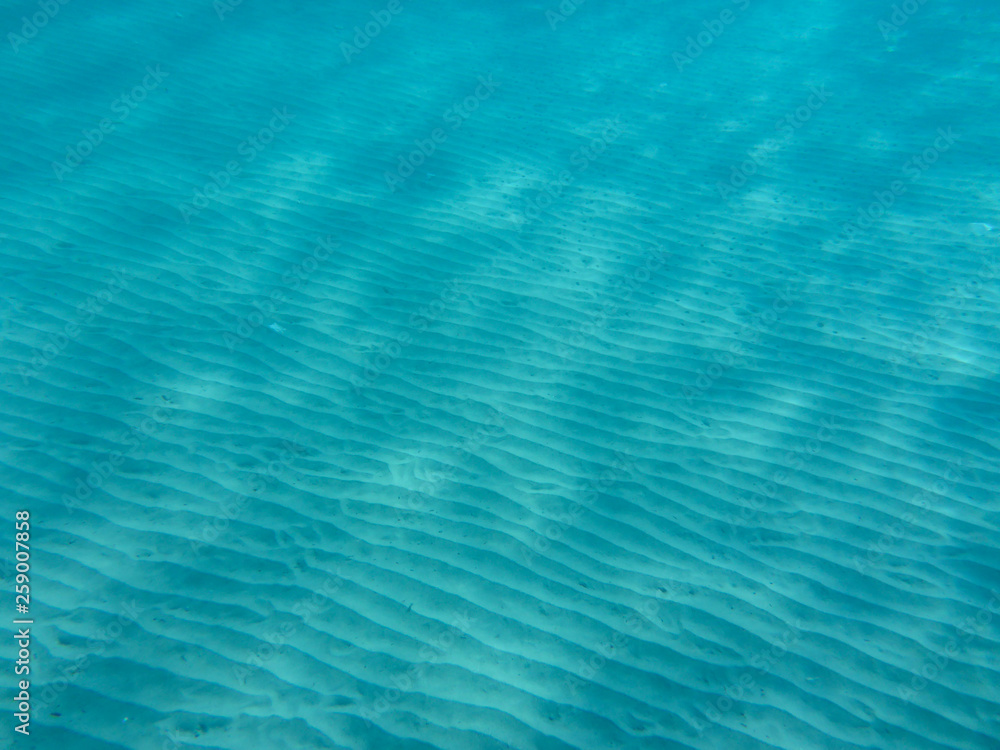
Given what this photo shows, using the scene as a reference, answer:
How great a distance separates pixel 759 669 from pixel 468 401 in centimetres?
276

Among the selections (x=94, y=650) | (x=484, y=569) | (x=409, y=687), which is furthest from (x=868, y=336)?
(x=94, y=650)

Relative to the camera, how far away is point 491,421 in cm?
468

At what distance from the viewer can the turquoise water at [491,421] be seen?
316 centimetres

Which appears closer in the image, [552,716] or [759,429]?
[552,716]

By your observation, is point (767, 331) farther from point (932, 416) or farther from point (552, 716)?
point (552, 716)

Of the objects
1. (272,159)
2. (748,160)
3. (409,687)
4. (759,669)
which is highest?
(272,159)

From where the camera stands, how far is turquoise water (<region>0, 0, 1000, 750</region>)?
3160 mm

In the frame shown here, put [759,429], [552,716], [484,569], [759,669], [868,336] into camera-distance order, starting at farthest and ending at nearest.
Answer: [868,336]
[759,429]
[484,569]
[759,669]
[552,716]

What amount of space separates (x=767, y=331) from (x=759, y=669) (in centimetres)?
334

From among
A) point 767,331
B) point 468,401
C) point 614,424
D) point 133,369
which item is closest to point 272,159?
point 133,369

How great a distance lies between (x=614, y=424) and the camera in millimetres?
4688

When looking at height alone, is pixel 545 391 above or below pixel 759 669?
above

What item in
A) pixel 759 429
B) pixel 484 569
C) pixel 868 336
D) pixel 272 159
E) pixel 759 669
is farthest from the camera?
pixel 272 159

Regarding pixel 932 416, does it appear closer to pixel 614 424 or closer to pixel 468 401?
pixel 614 424
